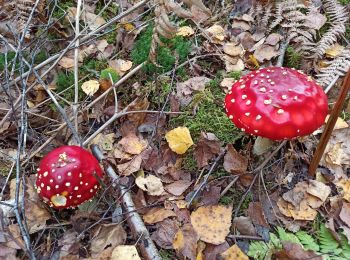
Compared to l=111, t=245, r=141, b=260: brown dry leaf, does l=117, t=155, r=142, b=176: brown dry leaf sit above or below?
above

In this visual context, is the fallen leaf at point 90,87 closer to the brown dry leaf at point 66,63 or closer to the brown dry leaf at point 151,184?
the brown dry leaf at point 66,63

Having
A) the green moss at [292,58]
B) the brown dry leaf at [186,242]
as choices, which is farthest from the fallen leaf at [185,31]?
the brown dry leaf at [186,242]

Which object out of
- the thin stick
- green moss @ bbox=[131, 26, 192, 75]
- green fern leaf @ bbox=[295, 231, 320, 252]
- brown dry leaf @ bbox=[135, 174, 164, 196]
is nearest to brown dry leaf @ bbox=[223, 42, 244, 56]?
green moss @ bbox=[131, 26, 192, 75]

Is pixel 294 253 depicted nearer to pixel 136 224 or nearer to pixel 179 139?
pixel 136 224

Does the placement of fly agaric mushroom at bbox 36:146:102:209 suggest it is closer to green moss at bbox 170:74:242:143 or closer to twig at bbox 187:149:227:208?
twig at bbox 187:149:227:208

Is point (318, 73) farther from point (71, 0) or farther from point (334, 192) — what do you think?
point (71, 0)

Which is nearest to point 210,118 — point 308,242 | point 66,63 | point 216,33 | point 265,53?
point 265,53
